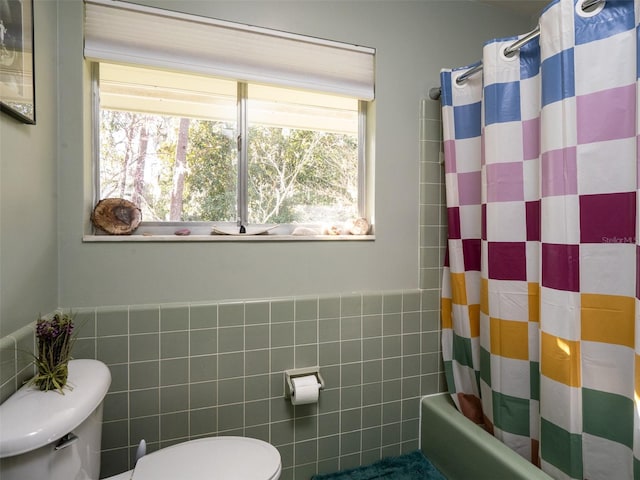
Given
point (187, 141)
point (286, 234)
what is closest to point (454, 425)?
point (286, 234)

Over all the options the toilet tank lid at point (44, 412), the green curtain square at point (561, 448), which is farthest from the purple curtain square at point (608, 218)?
the toilet tank lid at point (44, 412)

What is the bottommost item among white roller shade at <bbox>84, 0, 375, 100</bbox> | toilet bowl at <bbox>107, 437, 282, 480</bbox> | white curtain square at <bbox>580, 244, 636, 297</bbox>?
toilet bowl at <bbox>107, 437, 282, 480</bbox>

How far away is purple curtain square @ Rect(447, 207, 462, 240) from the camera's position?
5.19ft

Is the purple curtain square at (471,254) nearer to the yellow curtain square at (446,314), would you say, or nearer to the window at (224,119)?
the yellow curtain square at (446,314)

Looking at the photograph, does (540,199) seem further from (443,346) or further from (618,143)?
(443,346)

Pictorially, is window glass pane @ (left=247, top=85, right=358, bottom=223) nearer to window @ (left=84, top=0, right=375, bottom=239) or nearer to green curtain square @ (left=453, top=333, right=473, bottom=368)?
window @ (left=84, top=0, right=375, bottom=239)

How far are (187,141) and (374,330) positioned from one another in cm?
126

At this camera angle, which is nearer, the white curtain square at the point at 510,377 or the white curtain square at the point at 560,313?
the white curtain square at the point at 560,313

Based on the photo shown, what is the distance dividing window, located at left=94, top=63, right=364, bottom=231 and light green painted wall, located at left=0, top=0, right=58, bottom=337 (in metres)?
0.22

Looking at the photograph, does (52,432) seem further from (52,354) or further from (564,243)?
(564,243)

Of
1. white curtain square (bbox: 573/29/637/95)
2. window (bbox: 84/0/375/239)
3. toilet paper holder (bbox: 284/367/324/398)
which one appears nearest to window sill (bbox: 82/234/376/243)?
window (bbox: 84/0/375/239)

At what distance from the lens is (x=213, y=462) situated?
108 centimetres

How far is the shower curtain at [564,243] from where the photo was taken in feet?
3.28

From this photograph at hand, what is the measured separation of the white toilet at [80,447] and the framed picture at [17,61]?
2.56ft
